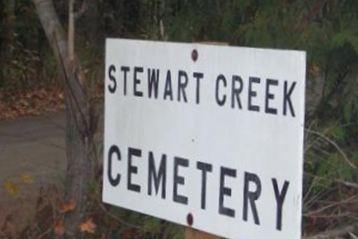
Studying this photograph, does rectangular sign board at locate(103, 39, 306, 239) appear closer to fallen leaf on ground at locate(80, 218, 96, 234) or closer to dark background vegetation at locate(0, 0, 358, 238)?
dark background vegetation at locate(0, 0, 358, 238)

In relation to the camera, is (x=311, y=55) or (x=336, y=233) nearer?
(x=336, y=233)

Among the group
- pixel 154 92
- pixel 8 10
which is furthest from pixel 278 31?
pixel 8 10

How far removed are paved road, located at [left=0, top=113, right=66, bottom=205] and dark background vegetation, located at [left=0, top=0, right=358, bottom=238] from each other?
1373 mm

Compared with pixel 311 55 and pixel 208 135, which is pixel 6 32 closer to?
pixel 311 55

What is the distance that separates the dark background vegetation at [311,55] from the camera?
467 centimetres

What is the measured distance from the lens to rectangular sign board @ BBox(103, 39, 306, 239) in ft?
8.56

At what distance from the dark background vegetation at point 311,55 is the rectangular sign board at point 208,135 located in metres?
1.50

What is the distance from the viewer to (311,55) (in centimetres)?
475

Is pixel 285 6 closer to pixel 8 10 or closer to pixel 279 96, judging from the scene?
pixel 279 96

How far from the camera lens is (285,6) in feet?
16.1

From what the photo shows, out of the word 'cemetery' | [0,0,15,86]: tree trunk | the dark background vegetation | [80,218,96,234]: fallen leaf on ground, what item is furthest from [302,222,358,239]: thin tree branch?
[0,0,15,86]: tree trunk

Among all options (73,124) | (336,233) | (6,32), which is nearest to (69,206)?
(73,124)

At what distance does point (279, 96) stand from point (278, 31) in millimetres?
2291

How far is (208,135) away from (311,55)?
6.63 ft
